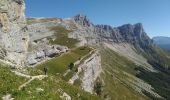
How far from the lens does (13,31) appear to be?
209 feet

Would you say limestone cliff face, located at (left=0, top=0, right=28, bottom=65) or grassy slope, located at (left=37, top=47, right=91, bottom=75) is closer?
limestone cliff face, located at (left=0, top=0, right=28, bottom=65)

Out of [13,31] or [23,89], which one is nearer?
[23,89]

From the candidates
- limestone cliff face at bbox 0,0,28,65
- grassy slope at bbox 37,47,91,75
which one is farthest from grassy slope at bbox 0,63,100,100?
grassy slope at bbox 37,47,91,75

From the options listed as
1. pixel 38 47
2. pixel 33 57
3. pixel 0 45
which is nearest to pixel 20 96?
pixel 0 45

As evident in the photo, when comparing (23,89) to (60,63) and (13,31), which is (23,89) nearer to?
(13,31)

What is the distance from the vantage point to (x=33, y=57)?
518 ft

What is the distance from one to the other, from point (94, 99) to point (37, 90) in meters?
29.2

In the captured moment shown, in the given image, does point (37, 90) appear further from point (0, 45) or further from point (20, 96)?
point (0, 45)

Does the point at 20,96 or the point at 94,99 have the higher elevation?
the point at 20,96

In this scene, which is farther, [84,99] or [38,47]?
[38,47]

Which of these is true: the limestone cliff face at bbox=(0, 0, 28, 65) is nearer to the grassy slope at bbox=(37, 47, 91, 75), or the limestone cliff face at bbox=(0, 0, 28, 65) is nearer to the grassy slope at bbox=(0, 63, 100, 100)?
the grassy slope at bbox=(0, 63, 100, 100)

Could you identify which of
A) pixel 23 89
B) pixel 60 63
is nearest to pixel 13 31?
pixel 23 89

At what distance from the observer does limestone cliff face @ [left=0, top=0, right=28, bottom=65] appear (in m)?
59.9

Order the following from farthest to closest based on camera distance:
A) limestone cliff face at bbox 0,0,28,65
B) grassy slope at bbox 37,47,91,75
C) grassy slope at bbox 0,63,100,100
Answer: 1. grassy slope at bbox 37,47,91,75
2. limestone cliff face at bbox 0,0,28,65
3. grassy slope at bbox 0,63,100,100
